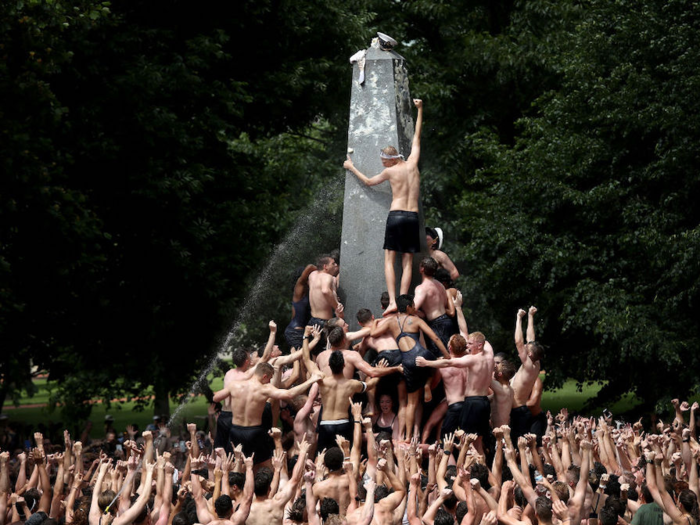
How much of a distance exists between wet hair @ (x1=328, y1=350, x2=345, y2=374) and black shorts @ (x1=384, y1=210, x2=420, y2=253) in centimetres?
239

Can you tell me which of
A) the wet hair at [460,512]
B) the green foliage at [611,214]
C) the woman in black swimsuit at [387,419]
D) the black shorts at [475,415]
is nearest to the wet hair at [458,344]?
the black shorts at [475,415]

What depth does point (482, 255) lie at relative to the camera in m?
24.6

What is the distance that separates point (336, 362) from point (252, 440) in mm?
1427

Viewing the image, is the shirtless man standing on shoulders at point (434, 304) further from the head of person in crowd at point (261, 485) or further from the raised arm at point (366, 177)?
the head of person in crowd at point (261, 485)

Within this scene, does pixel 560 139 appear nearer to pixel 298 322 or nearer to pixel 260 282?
pixel 260 282

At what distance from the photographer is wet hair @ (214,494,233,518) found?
28.6 feet

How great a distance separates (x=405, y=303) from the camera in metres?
14.0

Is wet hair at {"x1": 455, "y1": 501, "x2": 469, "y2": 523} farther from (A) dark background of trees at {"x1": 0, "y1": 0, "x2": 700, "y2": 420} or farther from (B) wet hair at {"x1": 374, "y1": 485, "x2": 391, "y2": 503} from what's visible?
(A) dark background of trees at {"x1": 0, "y1": 0, "x2": 700, "y2": 420}

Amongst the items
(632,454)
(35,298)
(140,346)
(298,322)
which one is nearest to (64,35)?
(35,298)

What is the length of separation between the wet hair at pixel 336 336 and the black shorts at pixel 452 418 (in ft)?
5.70

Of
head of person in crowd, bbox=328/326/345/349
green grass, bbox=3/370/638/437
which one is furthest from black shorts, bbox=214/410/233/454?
green grass, bbox=3/370/638/437

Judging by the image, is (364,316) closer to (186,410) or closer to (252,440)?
(252,440)

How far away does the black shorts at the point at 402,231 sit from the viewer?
1463cm

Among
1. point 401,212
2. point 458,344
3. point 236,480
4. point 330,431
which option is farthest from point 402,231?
point 236,480
